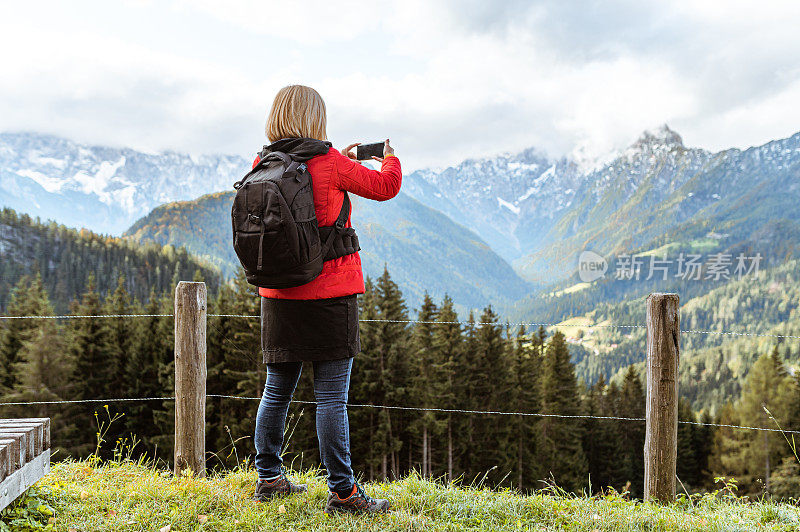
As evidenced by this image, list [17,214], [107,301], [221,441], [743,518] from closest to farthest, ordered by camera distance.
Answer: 1. [743,518]
2. [221,441]
3. [107,301]
4. [17,214]

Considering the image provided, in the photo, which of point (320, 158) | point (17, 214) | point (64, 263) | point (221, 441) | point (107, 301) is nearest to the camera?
point (320, 158)

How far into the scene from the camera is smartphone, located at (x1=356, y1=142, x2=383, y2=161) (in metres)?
3.21

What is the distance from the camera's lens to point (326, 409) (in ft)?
10.00

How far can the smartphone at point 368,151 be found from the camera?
3.21 m

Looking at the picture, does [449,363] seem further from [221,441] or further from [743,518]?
[743,518]

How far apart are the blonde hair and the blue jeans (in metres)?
1.20

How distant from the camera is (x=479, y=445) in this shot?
29.1 metres

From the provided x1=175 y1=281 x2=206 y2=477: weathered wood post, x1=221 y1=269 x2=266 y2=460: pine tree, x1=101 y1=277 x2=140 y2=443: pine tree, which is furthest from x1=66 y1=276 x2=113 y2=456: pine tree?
x1=175 y1=281 x2=206 y2=477: weathered wood post

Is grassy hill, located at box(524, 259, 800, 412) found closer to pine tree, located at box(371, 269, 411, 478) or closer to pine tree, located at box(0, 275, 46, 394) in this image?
pine tree, located at box(371, 269, 411, 478)

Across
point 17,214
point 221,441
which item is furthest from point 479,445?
point 17,214

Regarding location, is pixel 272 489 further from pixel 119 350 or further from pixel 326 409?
pixel 119 350

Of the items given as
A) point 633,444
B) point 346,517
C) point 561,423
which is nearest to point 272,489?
point 346,517

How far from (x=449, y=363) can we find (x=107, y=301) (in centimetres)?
2313

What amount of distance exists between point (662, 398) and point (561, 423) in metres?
32.4
